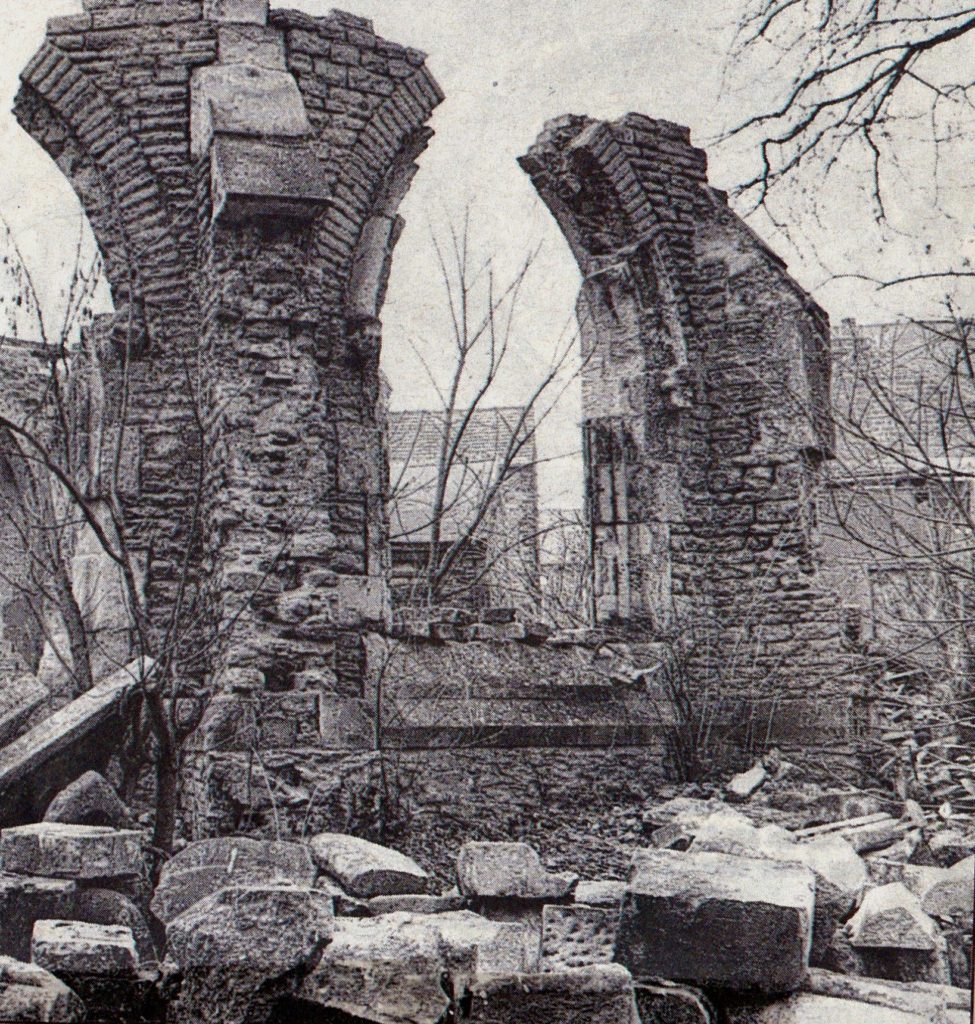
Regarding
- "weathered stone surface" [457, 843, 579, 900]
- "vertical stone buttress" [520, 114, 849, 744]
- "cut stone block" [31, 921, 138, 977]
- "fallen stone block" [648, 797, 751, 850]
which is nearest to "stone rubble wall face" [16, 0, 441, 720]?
"vertical stone buttress" [520, 114, 849, 744]

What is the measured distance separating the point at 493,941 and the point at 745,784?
4.70 meters

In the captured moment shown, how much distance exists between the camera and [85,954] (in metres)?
4.02

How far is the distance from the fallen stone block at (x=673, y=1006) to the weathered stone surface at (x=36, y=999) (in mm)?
1595

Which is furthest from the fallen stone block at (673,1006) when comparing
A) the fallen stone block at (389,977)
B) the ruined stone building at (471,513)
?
the ruined stone building at (471,513)

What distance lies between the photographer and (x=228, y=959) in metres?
3.92

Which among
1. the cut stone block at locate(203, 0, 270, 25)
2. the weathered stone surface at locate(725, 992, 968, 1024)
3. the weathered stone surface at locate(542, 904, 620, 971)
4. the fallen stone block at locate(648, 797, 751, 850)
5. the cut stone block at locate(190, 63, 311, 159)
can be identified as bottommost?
the fallen stone block at locate(648, 797, 751, 850)

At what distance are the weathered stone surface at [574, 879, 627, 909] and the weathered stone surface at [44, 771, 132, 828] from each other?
2.33 metres

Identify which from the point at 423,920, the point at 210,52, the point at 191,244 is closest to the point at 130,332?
the point at 191,244

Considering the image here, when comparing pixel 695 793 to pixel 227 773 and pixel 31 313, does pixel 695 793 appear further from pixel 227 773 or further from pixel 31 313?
pixel 31 313

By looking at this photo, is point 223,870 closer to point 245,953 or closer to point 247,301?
point 245,953

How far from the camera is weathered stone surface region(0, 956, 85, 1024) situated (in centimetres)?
383

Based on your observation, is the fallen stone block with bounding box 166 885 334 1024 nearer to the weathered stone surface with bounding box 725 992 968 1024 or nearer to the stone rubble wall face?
the weathered stone surface with bounding box 725 992 968 1024

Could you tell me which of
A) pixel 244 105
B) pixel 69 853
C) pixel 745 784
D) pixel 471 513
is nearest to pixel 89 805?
pixel 69 853

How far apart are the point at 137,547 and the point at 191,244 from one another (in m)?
1.94
